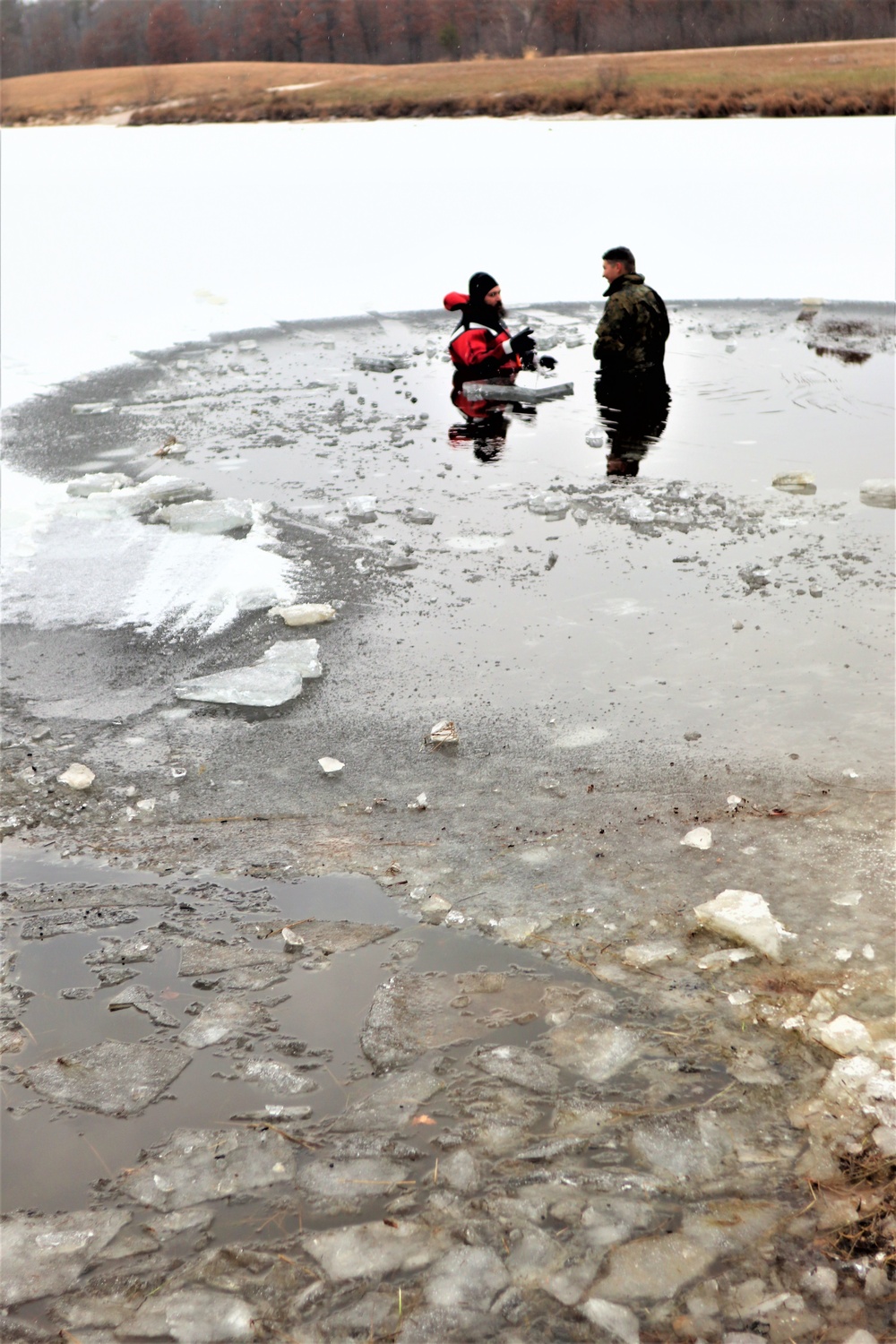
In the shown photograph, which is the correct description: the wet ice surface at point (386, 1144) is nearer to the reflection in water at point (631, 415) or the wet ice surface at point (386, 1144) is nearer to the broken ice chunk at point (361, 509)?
the broken ice chunk at point (361, 509)

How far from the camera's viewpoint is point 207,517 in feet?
21.1

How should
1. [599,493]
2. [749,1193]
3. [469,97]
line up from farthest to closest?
[469,97]
[599,493]
[749,1193]

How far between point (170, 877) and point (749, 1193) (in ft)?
6.19

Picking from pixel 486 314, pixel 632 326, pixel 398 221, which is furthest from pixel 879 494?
pixel 398 221

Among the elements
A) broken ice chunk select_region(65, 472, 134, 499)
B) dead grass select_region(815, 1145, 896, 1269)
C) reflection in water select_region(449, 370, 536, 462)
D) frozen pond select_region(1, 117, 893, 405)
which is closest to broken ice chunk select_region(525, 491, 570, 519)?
reflection in water select_region(449, 370, 536, 462)

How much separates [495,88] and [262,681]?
2967cm

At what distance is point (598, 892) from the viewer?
3260 mm

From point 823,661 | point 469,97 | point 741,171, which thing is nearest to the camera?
point 823,661

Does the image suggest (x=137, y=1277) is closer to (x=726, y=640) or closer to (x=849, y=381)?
(x=726, y=640)

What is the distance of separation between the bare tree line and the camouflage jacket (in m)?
27.3

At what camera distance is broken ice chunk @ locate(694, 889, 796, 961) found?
117 inches

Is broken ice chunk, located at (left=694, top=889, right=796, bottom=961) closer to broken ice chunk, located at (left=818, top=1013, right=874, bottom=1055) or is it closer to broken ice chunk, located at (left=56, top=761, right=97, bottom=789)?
broken ice chunk, located at (left=818, top=1013, right=874, bottom=1055)

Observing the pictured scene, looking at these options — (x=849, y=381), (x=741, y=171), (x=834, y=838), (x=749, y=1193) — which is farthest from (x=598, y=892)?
(x=741, y=171)

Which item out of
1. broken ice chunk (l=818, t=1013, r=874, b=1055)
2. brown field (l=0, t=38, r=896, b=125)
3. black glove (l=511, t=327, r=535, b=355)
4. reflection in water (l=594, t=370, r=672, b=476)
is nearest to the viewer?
broken ice chunk (l=818, t=1013, r=874, b=1055)
